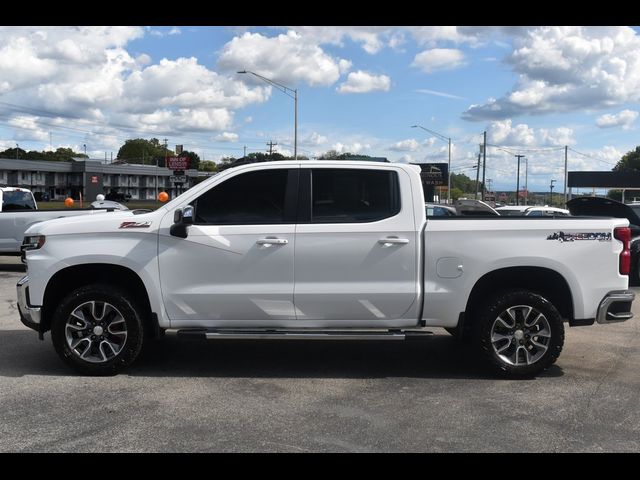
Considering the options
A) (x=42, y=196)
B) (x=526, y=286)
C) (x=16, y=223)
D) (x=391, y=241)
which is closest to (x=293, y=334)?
(x=391, y=241)

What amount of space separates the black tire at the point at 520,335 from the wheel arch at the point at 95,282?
10.2 ft

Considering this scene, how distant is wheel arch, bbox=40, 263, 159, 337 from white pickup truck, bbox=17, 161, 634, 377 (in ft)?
0.07

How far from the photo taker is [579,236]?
5.89 meters

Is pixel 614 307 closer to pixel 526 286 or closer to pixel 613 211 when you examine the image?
pixel 526 286

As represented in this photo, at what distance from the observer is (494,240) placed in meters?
5.85

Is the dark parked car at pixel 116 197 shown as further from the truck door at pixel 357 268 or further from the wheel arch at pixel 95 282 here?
the truck door at pixel 357 268

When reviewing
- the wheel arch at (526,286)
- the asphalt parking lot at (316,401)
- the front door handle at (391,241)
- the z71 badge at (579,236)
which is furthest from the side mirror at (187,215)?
the z71 badge at (579,236)

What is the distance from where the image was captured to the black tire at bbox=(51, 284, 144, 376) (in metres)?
5.89

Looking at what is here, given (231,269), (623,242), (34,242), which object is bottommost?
(231,269)

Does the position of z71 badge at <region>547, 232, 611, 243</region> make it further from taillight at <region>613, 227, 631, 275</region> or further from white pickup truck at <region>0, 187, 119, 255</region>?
white pickup truck at <region>0, 187, 119, 255</region>

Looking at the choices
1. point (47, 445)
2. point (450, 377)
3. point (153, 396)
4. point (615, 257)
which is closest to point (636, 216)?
point (615, 257)

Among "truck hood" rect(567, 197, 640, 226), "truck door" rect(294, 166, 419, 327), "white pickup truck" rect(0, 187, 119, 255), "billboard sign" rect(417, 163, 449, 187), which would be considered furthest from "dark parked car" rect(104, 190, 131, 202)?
"truck door" rect(294, 166, 419, 327)

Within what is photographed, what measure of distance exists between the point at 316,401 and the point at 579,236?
9.38 feet

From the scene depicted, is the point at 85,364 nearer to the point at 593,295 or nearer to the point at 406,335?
the point at 406,335
